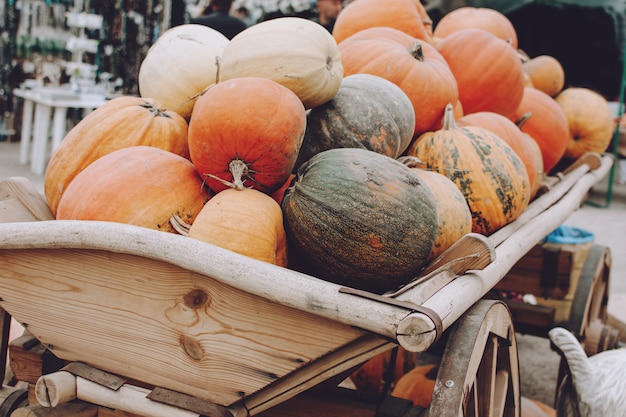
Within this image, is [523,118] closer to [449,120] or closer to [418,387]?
[449,120]

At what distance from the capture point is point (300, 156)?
183 cm

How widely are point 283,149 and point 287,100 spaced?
5.2 inches

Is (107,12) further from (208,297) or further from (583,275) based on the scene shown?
(208,297)

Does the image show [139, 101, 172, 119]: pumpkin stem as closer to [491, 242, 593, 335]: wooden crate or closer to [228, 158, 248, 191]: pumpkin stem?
[228, 158, 248, 191]: pumpkin stem

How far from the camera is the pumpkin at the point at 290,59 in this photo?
170 centimetres

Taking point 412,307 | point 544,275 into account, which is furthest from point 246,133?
point 544,275

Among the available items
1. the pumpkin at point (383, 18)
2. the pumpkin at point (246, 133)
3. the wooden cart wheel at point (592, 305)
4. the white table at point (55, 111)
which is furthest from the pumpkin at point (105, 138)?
the white table at point (55, 111)

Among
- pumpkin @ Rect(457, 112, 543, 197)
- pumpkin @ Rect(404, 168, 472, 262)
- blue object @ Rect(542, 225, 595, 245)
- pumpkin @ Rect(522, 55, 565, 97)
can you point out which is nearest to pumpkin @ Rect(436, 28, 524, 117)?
pumpkin @ Rect(457, 112, 543, 197)

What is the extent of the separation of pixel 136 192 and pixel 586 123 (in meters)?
3.42

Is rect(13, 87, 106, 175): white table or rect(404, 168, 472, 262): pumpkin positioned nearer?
rect(404, 168, 472, 262): pumpkin

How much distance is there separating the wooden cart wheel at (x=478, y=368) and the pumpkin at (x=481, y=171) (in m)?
0.46

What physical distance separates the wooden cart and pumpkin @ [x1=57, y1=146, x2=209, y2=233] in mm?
183

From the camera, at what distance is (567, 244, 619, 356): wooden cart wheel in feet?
9.31

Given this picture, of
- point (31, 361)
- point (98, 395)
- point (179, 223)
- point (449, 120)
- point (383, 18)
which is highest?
point (383, 18)
